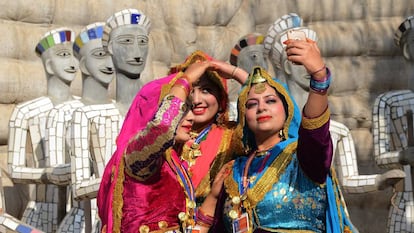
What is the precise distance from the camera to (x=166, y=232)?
612cm

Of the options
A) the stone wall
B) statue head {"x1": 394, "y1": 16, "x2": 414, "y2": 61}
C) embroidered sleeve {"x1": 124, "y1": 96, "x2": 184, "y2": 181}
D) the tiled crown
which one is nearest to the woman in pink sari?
embroidered sleeve {"x1": 124, "y1": 96, "x2": 184, "y2": 181}

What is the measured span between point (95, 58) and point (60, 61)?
0.84 m

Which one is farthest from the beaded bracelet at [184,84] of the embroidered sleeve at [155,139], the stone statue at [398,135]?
the stone statue at [398,135]

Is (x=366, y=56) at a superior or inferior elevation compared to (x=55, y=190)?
superior

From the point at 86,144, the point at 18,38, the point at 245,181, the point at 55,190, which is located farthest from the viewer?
the point at 18,38

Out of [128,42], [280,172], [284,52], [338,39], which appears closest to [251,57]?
[284,52]

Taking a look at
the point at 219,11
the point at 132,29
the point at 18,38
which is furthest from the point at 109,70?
the point at 219,11

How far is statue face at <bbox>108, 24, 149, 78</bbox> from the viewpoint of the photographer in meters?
8.77

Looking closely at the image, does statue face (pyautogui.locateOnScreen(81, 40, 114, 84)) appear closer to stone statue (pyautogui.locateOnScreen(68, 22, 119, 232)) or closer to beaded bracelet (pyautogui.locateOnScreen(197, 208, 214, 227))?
stone statue (pyautogui.locateOnScreen(68, 22, 119, 232))

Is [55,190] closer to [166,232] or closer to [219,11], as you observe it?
[219,11]

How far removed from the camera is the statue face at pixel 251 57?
32.4 feet

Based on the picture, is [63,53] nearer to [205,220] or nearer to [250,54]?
[250,54]

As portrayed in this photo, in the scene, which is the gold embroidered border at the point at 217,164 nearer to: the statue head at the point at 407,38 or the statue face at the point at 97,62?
the statue face at the point at 97,62

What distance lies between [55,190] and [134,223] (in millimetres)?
4192
